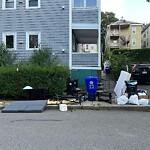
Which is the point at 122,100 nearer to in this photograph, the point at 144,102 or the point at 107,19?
the point at 144,102

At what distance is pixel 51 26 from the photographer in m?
22.1

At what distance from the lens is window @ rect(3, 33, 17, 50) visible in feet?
73.8

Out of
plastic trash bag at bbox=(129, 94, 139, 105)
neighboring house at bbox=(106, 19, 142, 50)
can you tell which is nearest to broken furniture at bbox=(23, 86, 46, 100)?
plastic trash bag at bbox=(129, 94, 139, 105)

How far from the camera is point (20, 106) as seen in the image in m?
12.8

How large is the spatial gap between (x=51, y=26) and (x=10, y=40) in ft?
10.1

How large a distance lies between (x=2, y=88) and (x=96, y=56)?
25.6 feet

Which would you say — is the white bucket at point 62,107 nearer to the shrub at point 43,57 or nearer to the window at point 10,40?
the shrub at point 43,57

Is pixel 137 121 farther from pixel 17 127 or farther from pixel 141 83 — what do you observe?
pixel 141 83

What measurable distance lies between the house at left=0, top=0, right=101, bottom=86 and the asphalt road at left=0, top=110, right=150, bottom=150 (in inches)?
417

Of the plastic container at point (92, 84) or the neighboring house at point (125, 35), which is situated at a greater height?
the neighboring house at point (125, 35)

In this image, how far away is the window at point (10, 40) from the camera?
2250 centimetres

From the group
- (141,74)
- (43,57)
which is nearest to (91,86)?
(43,57)

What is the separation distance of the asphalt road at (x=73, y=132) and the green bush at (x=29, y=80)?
4.17 metres

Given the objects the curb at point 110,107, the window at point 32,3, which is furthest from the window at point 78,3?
the curb at point 110,107
